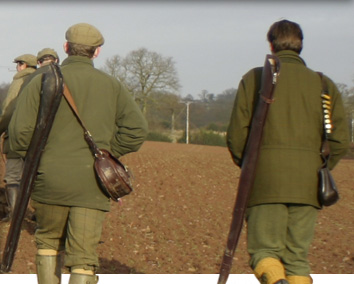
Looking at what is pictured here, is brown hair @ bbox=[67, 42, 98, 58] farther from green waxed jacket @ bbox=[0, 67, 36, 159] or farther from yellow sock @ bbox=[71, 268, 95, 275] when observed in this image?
green waxed jacket @ bbox=[0, 67, 36, 159]

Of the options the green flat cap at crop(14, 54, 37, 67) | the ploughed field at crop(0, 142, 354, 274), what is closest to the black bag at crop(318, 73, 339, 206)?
the ploughed field at crop(0, 142, 354, 274)

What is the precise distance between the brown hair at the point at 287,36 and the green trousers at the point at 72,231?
1.43 meters

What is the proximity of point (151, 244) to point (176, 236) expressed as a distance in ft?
2.10

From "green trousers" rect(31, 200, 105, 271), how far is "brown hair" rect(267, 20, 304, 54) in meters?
1.43

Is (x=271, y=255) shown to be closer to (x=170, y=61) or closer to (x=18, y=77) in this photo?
(x=18, y=77)

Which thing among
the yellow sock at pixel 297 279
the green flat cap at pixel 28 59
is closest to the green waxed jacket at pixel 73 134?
the yellow sock at pixel 297 279

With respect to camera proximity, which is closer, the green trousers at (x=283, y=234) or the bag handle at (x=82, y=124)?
the green trousers at (x=283, y=234)

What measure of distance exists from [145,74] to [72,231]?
187ft

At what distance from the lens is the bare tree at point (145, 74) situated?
60219 millimetres

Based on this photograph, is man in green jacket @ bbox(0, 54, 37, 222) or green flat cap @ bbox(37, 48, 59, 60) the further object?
man in green jacket @ bbox(0, 54, 37, 222)

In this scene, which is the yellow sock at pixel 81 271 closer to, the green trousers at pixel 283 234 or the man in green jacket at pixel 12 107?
the green trousers at pixel 283 234

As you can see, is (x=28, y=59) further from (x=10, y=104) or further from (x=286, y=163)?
(x=286, y=163)

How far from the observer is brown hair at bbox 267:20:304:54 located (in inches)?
179

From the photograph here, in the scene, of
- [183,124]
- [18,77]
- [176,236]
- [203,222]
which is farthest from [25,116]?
[183,124]
